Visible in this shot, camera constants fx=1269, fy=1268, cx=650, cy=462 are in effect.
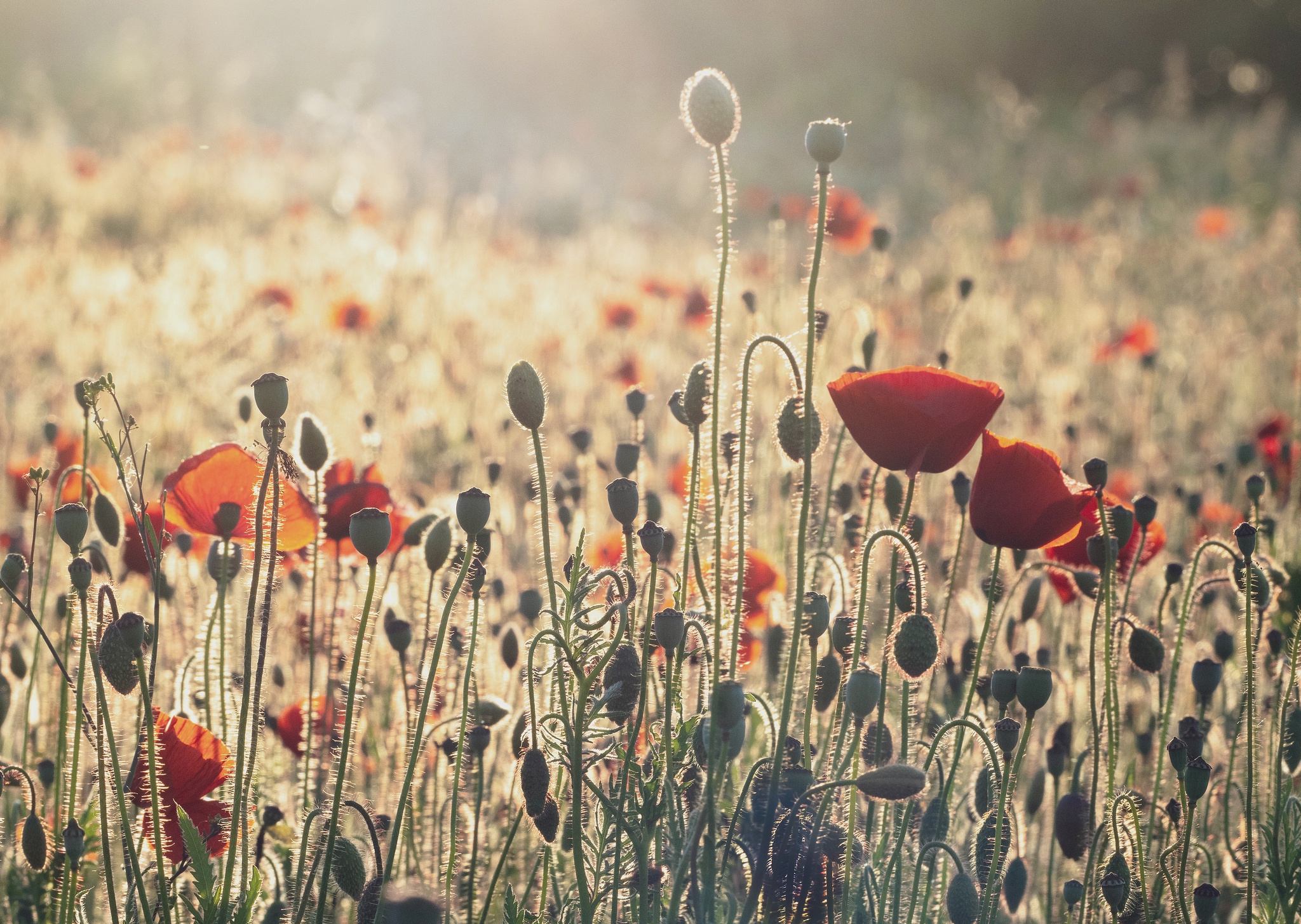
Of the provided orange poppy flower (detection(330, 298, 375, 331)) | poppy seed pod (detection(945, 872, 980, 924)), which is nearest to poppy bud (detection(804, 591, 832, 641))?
poppy seed pod (detection(945, 872, 980, 924))

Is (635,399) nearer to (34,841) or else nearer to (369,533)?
(369,533)

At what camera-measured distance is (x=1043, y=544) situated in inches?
57.8

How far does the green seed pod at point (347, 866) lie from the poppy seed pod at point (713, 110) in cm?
81

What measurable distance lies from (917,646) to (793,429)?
11.1 inches

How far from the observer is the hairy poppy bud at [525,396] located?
1299 millimetres

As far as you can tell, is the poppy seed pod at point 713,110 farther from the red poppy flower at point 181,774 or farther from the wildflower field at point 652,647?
the red poppy flower at point 181,774

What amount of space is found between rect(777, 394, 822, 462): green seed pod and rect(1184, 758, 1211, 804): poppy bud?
20.7 inches

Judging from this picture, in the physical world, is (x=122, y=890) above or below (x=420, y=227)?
below

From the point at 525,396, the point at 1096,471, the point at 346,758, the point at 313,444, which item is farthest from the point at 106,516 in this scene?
the point at 1096,471

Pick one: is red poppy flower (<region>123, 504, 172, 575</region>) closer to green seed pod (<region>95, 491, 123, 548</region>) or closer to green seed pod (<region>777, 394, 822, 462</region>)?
green seed pod (<region>95, 491, 123, 548</region>)

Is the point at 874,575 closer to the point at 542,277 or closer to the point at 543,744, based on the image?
the point at 543,744

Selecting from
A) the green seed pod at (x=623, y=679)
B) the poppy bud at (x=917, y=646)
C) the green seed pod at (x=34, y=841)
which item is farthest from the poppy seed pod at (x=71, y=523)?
the poppy bud at (x=917, y=646)

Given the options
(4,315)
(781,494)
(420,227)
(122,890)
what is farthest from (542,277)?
(122,890)

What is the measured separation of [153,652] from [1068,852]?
3.66ft
